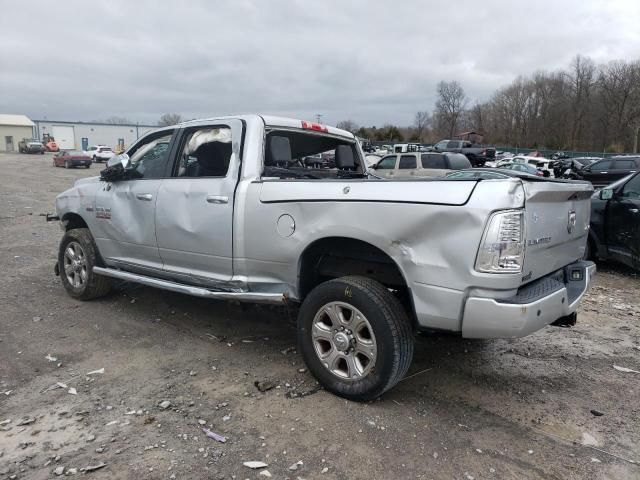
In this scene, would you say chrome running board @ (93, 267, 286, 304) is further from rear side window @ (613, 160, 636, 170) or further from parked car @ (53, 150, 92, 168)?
parked car @ (53, 150, 92, 168)

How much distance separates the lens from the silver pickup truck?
2.90m

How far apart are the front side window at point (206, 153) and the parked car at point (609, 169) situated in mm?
18860

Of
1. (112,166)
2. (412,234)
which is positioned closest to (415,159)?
(112,166)

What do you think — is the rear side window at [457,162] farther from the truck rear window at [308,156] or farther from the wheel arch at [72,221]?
the wheel arch at [72,221]

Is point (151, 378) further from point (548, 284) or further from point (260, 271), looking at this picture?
point (548, 284)

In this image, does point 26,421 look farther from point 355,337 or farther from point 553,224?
point 553,224

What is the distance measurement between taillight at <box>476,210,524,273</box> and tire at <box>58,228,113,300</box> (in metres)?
4.22

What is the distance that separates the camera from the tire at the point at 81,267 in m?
5.46

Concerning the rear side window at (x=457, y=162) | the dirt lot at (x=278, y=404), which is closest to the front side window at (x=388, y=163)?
the rear side window at (x=457, y=162)

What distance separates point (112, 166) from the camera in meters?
4.95

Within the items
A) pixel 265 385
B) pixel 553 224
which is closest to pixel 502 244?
pixel 553 224

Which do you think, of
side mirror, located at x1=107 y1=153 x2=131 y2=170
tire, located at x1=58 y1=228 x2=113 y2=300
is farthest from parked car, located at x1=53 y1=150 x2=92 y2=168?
side mirror, located at x1=107 y1=153 x2=131 y2=170

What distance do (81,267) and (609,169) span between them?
21080mm

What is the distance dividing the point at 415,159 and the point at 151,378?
16825mm
